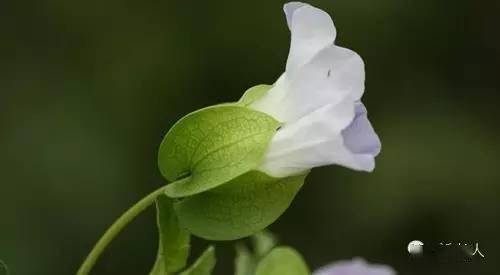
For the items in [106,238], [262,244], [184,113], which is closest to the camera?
[106,238]

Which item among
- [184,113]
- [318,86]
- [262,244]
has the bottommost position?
[184,113]

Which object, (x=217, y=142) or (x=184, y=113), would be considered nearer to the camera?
(x=217, y=142)

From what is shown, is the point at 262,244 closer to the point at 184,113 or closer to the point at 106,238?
the point at 106,238

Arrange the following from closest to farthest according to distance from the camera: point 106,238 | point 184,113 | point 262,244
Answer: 1. point 106,238
2. point 262,244
3. point 184,113

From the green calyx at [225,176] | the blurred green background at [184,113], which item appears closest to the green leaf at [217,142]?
the green calyx at [225,176]

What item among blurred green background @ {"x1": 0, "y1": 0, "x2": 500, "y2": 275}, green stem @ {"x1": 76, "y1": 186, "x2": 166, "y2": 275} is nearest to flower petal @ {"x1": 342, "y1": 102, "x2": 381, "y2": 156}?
green stem @ {"x1": 76, "y1": 186, "x2": 166, "y2": 275}

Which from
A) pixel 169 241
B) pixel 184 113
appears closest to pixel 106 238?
pixel 169 241

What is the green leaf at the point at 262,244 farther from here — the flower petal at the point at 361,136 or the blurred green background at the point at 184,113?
the blurred green background at the point at 184,113
